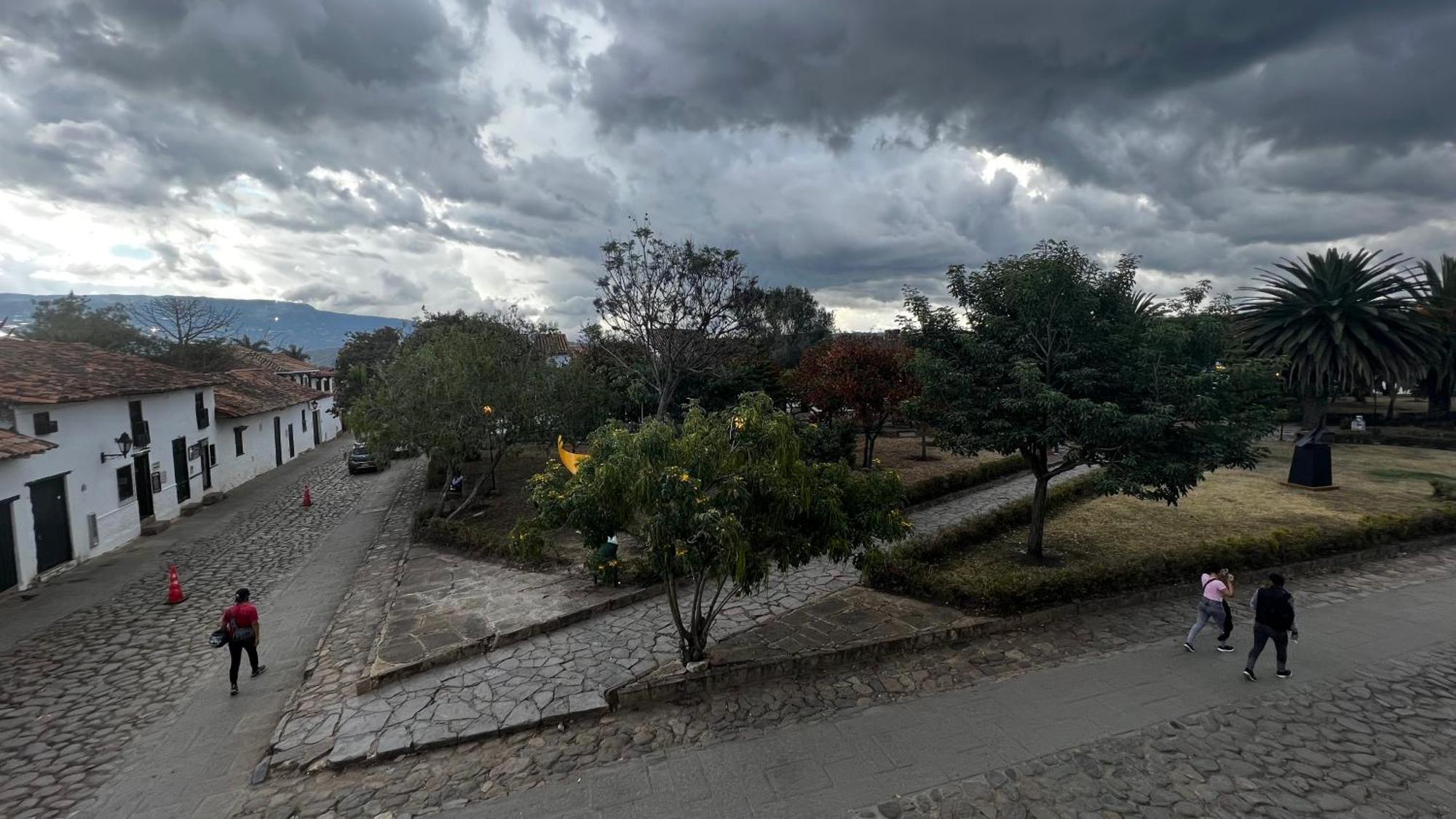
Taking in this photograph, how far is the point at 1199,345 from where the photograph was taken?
1015cm

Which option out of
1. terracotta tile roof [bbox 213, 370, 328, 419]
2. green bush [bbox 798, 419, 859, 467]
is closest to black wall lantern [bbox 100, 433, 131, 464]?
terracotta tile roof [bbox 213, 370, 328, 419]

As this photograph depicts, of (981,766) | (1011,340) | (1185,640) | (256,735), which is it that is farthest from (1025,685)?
(256,735)

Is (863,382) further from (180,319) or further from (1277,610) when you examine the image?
(180,319)

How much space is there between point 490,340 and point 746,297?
7909mm

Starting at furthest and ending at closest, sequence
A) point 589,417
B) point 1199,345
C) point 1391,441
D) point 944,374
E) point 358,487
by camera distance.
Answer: point 1391,441 → point 358,487 → point 589,417 → point 944,374 → point 1199,345

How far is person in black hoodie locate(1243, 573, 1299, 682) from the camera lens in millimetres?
7562

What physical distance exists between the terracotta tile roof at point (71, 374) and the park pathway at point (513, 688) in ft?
38.6

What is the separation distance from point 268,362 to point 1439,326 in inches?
2624

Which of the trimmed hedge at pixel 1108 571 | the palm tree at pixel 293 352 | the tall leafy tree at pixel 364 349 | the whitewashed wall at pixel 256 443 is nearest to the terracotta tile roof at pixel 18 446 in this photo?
the whitewashed wall at pixel 256 443

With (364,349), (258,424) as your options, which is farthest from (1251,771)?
(364,349)

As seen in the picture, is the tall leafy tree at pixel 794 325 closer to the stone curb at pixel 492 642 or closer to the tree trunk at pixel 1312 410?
the tree trunk at pixel 1312 410

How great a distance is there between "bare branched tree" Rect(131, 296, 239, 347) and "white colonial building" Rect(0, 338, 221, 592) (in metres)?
14.6

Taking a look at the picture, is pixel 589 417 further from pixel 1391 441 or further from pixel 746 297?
pixel 1391 441

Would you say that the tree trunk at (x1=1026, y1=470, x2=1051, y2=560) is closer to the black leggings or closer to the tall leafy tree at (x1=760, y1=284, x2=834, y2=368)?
the black leggings
